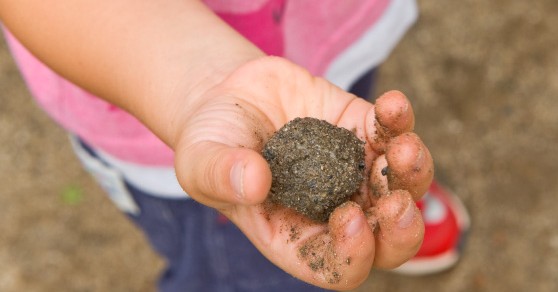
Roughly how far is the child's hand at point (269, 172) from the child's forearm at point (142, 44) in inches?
4.2

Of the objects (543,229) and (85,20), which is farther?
(543,229)

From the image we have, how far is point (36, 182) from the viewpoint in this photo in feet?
10.9

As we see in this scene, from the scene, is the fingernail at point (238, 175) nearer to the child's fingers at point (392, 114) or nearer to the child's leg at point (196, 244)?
the child's fingers at point (392, 114)

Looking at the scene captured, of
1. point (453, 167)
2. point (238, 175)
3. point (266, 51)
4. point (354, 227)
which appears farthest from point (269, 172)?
point (453, 167)

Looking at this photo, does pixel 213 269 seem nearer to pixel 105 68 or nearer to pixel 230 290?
pixel 230 290

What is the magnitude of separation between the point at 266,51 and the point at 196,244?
0.69 metres

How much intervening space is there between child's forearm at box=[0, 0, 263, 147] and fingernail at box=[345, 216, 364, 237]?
500mm

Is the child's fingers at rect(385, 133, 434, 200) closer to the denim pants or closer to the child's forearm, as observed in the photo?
the child's forearm

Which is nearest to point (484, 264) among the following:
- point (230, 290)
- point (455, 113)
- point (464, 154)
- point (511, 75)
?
point (464, 154)

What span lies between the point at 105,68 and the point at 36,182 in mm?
1868

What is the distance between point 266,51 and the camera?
199 centimetres

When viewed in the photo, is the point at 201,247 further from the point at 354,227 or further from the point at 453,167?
the point at 453,167

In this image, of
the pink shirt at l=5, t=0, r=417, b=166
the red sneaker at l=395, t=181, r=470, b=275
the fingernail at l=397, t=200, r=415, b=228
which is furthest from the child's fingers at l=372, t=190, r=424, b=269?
the red sneaker at l=395, t=181, r=470, b=275

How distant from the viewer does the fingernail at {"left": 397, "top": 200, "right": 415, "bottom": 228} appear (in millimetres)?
1345
